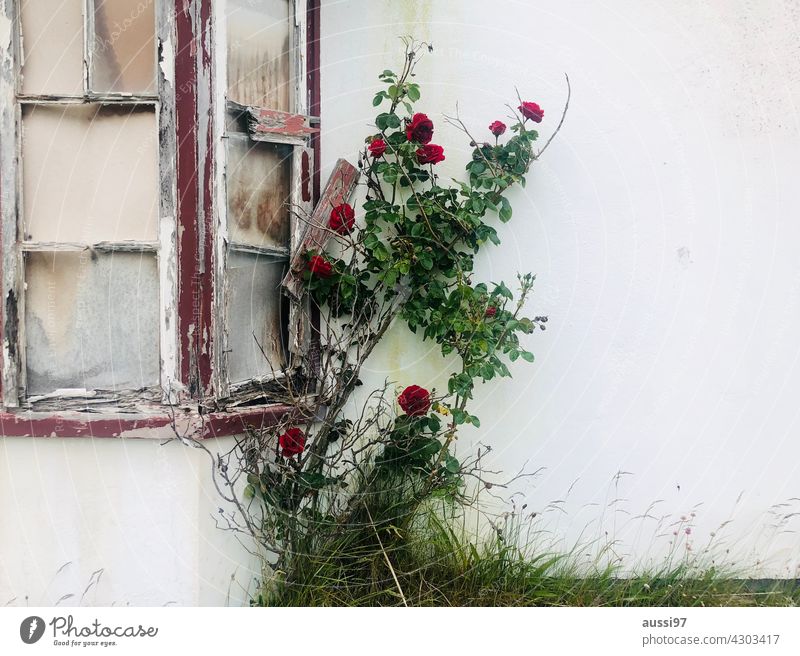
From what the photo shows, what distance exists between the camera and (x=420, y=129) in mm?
3475

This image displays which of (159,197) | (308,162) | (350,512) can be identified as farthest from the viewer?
(308,162)

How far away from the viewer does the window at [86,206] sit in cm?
301

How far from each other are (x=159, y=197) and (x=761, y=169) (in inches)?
94.7

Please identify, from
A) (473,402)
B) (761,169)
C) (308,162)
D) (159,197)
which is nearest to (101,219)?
(159,197)

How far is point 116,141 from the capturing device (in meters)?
3.03

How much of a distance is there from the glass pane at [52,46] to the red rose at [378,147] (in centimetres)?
108

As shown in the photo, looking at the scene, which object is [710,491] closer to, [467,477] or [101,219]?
[467,477]

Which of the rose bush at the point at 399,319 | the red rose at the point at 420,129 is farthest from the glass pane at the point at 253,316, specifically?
the red rose at the point at 420,129

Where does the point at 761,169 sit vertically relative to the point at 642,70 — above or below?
below

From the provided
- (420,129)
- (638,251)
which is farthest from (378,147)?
(638,251)

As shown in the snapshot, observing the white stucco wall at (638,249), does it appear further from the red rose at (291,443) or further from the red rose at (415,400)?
the red rose at (291,443)

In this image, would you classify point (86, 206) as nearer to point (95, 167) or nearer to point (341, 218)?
point (95, 167)

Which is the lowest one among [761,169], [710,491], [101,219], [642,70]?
[710,491]

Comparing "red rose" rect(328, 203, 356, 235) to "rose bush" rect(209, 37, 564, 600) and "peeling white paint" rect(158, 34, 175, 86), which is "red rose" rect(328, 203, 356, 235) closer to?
"rose bush" rect(209, 37, 564, 600)
